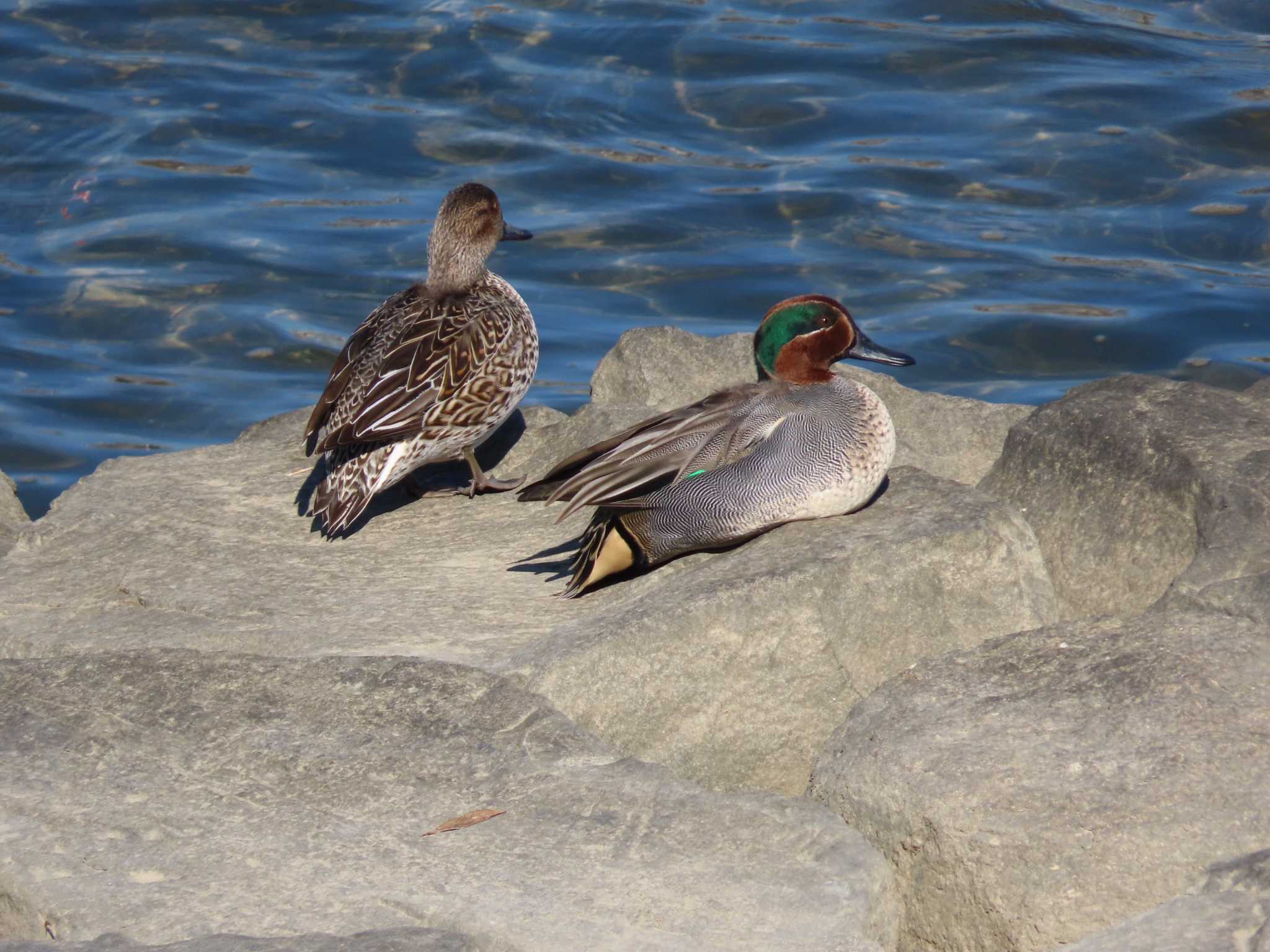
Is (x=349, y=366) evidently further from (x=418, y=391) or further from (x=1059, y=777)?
(x=1059, y=777)

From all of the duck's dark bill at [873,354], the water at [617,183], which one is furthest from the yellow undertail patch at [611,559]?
the water at [617,183]

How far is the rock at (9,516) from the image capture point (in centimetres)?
510

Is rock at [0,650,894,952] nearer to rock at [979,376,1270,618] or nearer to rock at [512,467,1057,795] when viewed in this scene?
rock at [512,467,1057,795]

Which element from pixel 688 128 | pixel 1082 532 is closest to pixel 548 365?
pixel 688 128

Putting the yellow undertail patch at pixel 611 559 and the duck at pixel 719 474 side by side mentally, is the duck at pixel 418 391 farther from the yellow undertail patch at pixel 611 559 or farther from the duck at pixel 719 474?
the yellow undertail patch at pixel 611 559

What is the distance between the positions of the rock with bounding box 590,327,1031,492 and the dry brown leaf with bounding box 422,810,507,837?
229 cm

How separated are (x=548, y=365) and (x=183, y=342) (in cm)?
221

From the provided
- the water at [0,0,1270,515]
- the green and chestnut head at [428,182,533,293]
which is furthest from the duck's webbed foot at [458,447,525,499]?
the water at [0,0,1270,515]

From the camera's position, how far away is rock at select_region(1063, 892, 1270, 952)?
2.55 meters

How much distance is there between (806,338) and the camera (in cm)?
441

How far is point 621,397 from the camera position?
19.0 feet

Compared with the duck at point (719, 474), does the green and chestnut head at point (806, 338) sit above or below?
above

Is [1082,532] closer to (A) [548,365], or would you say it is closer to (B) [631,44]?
(A) [548,365]

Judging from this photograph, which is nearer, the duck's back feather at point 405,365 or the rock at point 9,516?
the duck's back feather at point 405,365
